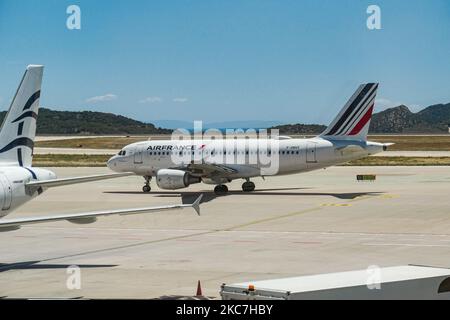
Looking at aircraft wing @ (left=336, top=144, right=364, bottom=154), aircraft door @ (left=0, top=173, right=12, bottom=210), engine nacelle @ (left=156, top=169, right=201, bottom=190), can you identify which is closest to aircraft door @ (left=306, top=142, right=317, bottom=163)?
aircraft wing @ (left=336, top=144, right=364, bottom=154)

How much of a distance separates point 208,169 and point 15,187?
36.0 m

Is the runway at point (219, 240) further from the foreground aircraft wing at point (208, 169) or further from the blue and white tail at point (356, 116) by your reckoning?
the blue and white tail at point (356, 116)

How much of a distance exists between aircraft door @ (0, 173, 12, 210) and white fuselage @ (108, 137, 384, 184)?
1434 inches

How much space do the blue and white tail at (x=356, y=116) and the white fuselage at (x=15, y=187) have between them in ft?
119

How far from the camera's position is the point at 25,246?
41.1m

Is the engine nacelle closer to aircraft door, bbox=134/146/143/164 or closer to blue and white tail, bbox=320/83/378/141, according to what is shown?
aircraft door, bbox=134/146/143/164

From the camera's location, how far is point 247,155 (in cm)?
7144

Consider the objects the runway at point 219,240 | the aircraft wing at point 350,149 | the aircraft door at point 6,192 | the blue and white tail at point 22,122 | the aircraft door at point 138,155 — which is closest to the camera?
the runway at point 219,240

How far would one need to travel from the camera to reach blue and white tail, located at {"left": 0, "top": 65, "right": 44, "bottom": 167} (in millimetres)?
35375

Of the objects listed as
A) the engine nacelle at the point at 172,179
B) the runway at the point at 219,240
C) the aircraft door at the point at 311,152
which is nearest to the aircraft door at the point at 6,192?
the runway at the point at 219,240

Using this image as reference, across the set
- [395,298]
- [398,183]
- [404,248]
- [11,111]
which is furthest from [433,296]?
[398,183]

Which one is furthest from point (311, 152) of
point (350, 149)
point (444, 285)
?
point (444, 285)

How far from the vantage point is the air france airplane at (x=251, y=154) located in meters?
67.4
